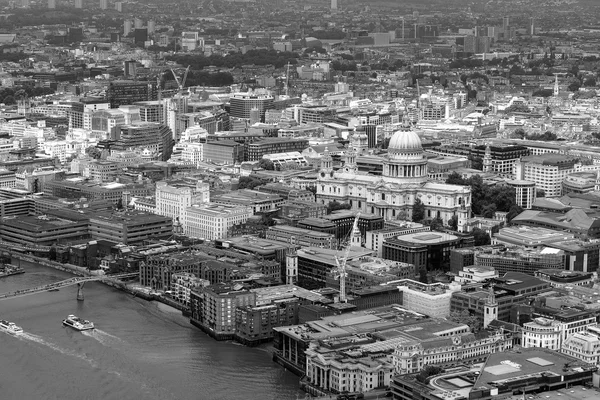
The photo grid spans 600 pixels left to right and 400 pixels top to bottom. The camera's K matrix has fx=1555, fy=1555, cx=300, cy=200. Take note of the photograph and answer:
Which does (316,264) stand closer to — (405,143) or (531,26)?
(405,143)

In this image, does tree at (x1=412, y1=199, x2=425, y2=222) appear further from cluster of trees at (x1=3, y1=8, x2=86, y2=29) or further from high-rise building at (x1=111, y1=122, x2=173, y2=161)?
cluster of trees at (x1=3, y1=8, x2=86, y2=29)

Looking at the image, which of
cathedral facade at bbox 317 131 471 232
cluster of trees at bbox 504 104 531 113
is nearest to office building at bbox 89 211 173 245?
cathedral facade at bbox 317 131 471 232

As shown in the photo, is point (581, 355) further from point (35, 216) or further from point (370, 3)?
point (370, 3)

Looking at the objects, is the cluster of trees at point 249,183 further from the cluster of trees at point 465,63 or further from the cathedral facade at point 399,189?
the cluster of trees at point 465,63

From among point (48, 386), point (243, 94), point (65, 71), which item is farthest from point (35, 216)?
point (65, 71)

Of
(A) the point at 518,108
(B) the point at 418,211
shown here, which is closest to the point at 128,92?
(A) the point at 518,108
